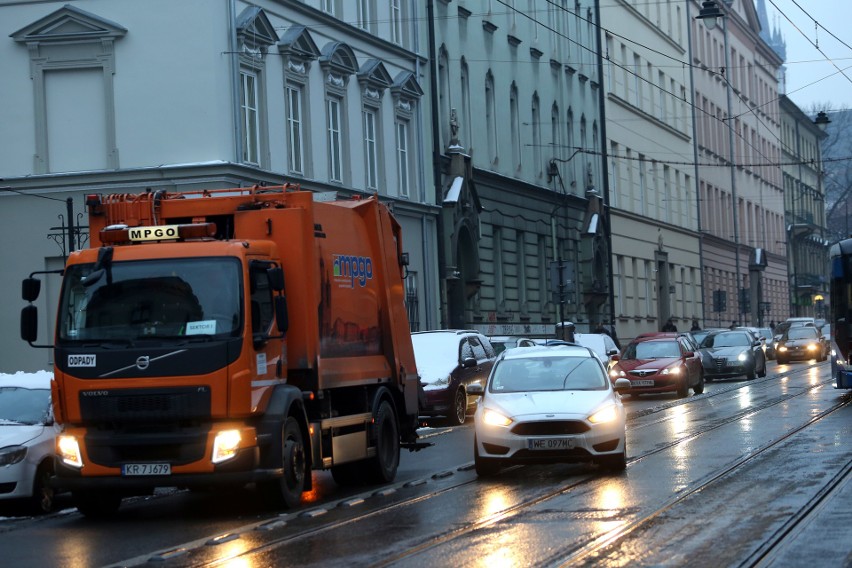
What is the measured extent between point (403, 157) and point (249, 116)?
9.81 metres

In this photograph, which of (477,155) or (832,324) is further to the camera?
(477,155)

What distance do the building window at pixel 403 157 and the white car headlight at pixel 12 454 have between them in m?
25.5

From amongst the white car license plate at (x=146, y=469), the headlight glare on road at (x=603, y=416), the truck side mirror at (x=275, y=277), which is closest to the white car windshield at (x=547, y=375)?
the headlight glare on road at (x=603, y=416)

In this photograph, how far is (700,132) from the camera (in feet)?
257

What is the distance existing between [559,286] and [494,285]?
6.53 meters

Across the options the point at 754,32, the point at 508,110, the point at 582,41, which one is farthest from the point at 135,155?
the point at 754,32

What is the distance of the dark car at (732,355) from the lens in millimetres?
44656

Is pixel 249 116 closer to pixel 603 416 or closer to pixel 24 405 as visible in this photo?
pixel 24 405

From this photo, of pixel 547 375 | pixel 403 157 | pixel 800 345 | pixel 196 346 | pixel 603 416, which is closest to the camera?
pixel 196 346

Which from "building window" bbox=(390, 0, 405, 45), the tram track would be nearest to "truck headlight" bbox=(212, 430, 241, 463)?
the tram track

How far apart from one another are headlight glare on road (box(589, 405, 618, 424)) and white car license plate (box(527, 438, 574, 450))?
36 centimetres

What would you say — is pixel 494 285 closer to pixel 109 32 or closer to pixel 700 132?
pixel 109 32

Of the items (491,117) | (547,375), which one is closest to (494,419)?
(547,375)

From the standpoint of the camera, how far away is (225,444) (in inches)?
551
